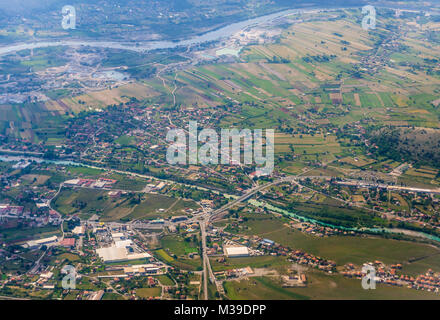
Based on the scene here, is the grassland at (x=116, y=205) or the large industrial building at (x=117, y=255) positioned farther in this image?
the grassland at (x=116, y=205)

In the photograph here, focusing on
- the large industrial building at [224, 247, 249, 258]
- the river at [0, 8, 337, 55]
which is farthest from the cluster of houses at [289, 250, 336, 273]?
the river at [0, 8, 337, 55]

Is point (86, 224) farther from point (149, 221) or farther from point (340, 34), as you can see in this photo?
point (340, 34)

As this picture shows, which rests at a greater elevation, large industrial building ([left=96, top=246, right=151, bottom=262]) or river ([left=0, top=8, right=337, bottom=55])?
river ([left=0, top=8, right=337, bottom=55])

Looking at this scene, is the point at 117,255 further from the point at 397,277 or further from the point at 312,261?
the point at 397,277

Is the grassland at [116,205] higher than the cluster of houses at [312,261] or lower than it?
higher

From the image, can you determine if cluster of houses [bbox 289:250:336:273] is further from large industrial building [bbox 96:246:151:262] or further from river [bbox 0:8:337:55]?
river [bbox 0:8:337:55]

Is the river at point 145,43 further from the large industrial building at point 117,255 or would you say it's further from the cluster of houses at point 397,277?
the cluster of houses at point 397,277

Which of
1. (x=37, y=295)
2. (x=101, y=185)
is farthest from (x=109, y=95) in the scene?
(x=37, y=295)

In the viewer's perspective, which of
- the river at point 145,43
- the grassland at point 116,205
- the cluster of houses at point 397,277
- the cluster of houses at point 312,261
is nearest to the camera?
the cluster of houses at point 397,277

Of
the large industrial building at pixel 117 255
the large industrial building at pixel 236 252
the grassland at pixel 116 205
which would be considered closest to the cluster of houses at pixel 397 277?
the large industrial building at pixel 236 252

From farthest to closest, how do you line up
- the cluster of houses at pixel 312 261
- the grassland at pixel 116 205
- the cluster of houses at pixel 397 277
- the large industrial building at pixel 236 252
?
the grassland at pixel 116 205 → the large industrial building at pixel 236 252 → the cluster of houses at pixel 312 261 → the cluster of houses at pixel 397 277

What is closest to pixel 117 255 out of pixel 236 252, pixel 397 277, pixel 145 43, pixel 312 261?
pixel 236 252

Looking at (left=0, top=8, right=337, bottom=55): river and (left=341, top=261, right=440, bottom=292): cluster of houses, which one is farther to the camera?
(left=0, top=8, right=337, bottom=55): river
